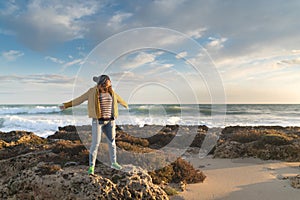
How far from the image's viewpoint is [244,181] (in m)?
7.53

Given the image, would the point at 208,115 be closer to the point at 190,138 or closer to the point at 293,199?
the point at 190,138

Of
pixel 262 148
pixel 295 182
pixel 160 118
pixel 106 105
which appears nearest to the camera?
A: pixel 106 105

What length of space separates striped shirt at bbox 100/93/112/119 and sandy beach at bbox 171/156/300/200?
103 inches

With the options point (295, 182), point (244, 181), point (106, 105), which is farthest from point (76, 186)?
point (295, 182)

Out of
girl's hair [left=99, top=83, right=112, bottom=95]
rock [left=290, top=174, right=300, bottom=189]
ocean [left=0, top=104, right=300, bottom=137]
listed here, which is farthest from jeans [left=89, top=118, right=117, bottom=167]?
ocean [left=0, top=104, right=300, bottom=137]

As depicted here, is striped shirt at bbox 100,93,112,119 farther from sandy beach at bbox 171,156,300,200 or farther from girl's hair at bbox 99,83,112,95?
sandy beach at bbox 171,156,300,200

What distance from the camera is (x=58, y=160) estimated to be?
22.2ft

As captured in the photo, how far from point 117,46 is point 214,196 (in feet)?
19.0

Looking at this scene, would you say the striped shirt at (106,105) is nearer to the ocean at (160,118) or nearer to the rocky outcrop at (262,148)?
the rocky outcrop at (262,148)

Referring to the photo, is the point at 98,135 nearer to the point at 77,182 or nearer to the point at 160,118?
the point at 77,182

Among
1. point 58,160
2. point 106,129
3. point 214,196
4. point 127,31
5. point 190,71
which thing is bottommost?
point 214,196

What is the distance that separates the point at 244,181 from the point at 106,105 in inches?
190

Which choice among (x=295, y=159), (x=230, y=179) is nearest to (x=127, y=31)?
(x=230, y=179)

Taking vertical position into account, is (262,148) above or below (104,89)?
below
